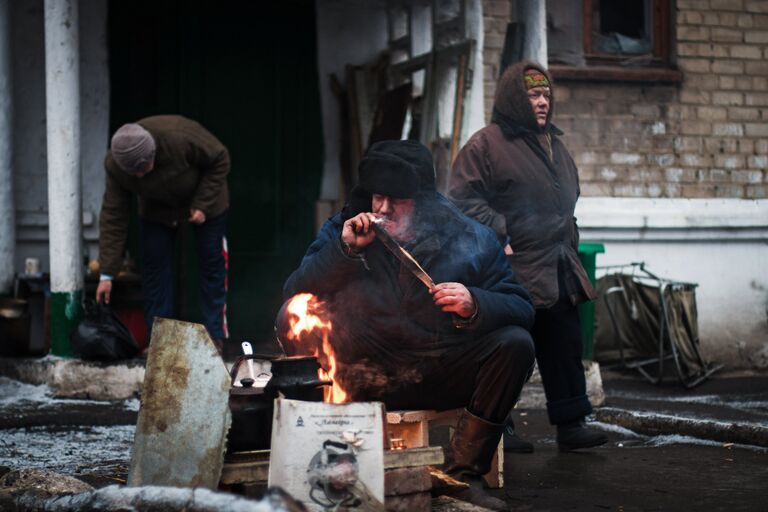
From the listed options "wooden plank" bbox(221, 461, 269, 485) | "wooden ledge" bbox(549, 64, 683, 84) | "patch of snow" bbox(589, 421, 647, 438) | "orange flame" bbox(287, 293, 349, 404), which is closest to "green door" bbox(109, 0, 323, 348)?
"wooden ledge" bbox(549, 64, 683, 84)

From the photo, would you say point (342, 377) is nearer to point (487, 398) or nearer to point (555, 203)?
point (487, 398)

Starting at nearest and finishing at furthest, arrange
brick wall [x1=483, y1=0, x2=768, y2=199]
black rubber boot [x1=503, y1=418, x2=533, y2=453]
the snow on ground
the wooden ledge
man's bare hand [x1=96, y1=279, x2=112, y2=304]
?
black rubber boot [x1=503, y1=418, x2=533, y2=453], the snow on ground, man's bare hand [x1=96, y1=279, x2=112, y2=304], the wooden ledge, brick wall [x1=483, y1=0, x2=768, y2=199]

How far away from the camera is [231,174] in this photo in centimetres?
952

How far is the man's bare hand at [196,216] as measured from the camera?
25.5 feet

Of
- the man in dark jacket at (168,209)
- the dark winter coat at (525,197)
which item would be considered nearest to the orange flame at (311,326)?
the dark winter coat at (525,197)

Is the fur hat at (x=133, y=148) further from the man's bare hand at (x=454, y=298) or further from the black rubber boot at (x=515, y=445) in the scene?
the man's bare hand at (x=454, y=298)

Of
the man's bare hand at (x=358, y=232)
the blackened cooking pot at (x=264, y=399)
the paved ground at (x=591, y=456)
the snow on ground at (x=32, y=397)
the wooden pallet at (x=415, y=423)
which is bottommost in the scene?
the paved ground at (x=591, y=456)

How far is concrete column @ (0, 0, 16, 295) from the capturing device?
8.55 metres

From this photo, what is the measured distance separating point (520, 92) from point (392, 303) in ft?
5.89

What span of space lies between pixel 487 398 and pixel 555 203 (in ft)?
5.49

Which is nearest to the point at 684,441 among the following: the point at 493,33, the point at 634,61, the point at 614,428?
the point at 614,428

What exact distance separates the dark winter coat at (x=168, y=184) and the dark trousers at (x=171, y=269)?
0.11m

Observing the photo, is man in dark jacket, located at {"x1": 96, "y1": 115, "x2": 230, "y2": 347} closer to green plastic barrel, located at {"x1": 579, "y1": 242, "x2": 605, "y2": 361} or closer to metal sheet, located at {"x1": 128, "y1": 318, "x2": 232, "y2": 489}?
green plastic barrel, located at {"x1": 579, "y1": 242, "x2": 605, "y2": 361}

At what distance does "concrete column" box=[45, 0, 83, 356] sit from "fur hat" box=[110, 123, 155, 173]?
32.6 inches
